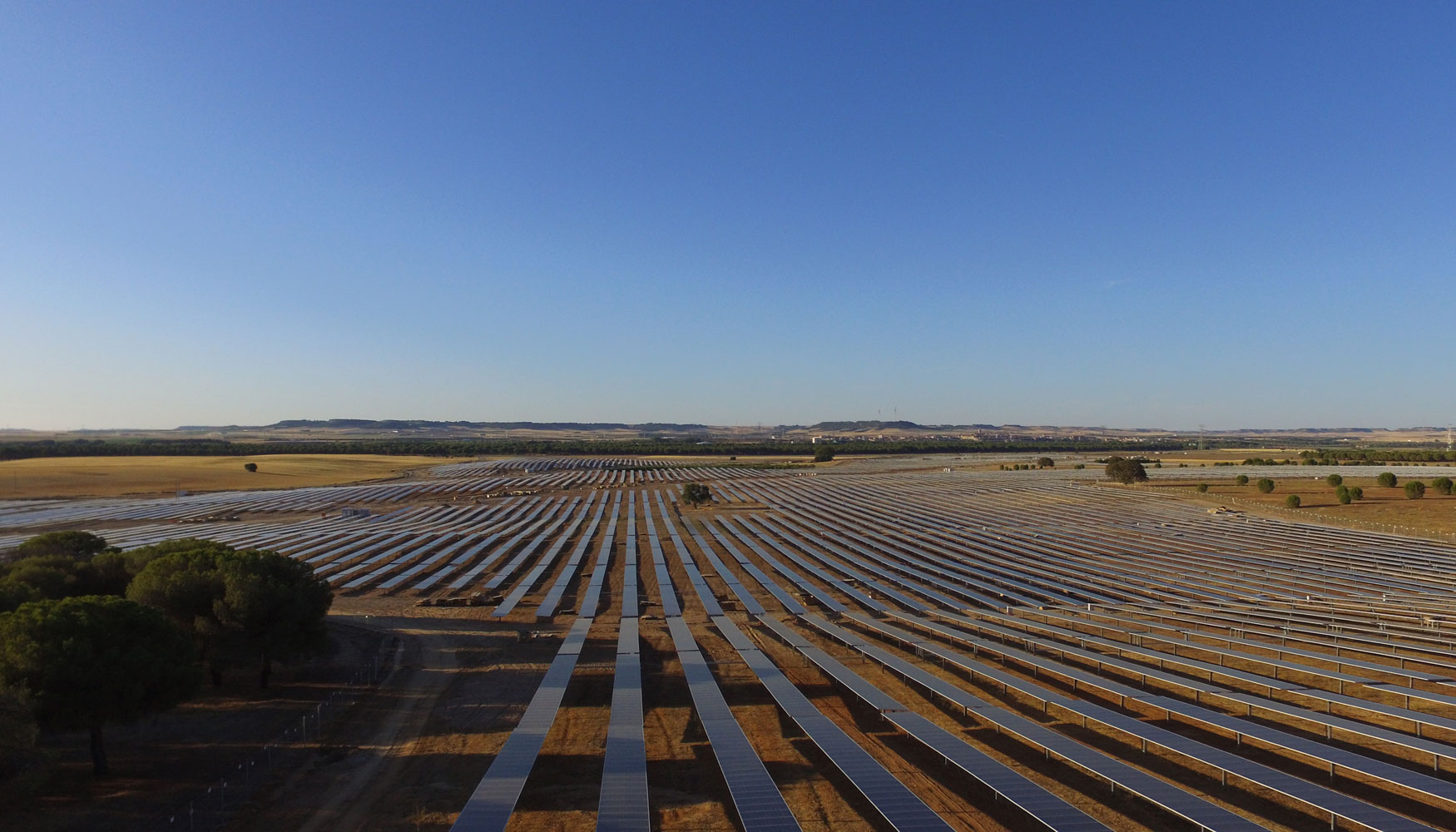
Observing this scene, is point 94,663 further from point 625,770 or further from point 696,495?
point 696,495

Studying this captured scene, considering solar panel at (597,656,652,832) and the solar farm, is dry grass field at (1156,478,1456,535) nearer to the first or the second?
the solar farm

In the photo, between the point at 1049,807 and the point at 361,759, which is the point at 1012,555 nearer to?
the point at 1049,807

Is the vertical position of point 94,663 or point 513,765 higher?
point 94,663

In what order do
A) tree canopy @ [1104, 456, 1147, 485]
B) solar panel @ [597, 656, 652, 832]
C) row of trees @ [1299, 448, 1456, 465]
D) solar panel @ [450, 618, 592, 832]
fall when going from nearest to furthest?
solar panel @ [450, 618, 592, 832] < solar panel @ [597, 656, 652, 832] < tree canopy @ [1104, 456, 1147, 485] < row of trees @ [1299, 448, 1456, 465]

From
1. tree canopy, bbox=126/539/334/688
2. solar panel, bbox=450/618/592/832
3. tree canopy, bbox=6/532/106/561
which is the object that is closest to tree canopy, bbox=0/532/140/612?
tree canopy, bbox=6/532/106/561

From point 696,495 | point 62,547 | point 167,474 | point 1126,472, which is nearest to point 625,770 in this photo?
point 62,547
